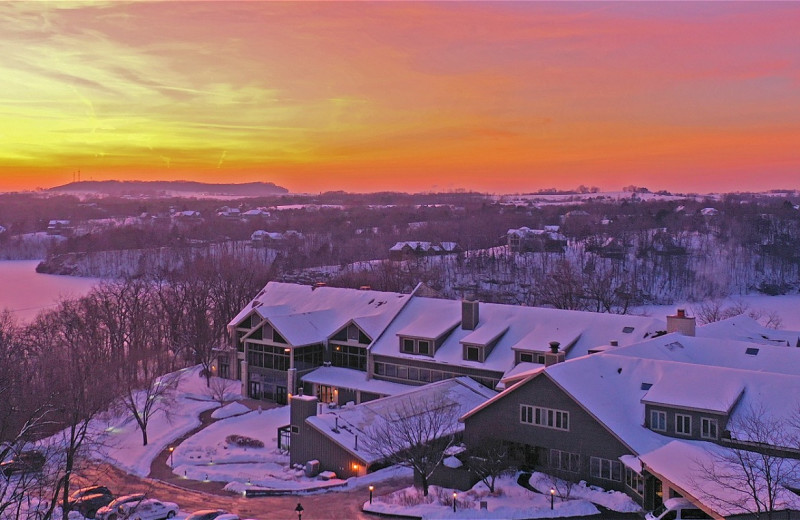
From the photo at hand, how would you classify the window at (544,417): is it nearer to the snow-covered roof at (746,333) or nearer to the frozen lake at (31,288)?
the snow-covered roof at (746,333)

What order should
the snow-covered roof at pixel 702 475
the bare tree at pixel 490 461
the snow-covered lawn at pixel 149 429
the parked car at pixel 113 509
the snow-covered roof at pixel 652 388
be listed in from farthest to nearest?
the snow-covered lawn at pixel 149 429, the bare tree at pixel 490 461, the snow-covered roof at pixel 652 388, the parked car at pixel 113 509, the snow-covered roof at pixel 702 475

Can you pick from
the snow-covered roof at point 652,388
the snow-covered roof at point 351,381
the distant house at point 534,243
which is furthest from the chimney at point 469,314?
the distant house at point 534,243

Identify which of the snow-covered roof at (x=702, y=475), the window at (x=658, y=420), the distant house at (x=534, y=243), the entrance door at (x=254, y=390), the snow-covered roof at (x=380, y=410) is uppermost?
the distant house at (x=534, y=243)

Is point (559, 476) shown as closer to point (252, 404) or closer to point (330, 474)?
point (330, 474)

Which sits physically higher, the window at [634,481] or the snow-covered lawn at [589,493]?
the window at [634,481]

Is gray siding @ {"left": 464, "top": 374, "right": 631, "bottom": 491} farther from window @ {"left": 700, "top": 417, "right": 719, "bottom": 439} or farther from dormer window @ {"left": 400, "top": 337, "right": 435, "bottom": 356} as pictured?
dormer window @ {"left": 400, "top": 337, "right": 435, "bottom": 356}

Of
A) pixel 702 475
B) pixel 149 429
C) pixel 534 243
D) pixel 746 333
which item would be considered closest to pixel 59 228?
pixel 534 243

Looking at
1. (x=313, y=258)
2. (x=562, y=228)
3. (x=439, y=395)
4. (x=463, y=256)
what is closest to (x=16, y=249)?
(x=313, y=258)
